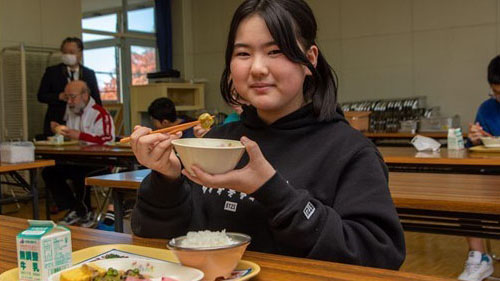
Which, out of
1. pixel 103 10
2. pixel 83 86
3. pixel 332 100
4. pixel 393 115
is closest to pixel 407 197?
pixel 332 100

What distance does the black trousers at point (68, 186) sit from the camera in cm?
484

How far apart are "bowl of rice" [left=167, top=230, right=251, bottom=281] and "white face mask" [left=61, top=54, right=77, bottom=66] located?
17.4 ft

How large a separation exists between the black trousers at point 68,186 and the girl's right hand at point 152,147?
3916mm

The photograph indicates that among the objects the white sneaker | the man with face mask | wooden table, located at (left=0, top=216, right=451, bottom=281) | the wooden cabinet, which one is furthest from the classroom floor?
the wooden cabinet

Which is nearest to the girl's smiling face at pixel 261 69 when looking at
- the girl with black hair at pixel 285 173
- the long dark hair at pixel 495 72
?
the girl with black hair at pixel 285 173

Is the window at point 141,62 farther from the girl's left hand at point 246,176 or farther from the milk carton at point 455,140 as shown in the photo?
the girl's left hand at point 246,176

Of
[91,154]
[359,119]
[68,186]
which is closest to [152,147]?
[91,154]

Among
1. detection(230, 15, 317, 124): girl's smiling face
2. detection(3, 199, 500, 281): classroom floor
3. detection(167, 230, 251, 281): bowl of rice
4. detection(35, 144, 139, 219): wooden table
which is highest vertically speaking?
detection(230, 15, 317, 124): girl's smiling face

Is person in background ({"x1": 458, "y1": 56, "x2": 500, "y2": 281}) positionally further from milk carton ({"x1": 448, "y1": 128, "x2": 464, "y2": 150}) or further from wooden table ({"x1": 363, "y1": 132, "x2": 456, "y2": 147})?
wooden table ({"x1": 363, "y1": 132, "x2": 456, "y2": 147})

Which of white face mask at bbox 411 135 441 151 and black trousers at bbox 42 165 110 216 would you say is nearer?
Answer: white face mask at bbox 411 135 441 151

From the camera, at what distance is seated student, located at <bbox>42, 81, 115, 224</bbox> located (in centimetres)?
484

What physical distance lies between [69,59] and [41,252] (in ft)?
17.3

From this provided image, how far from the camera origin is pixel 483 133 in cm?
346

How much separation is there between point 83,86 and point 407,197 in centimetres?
388
